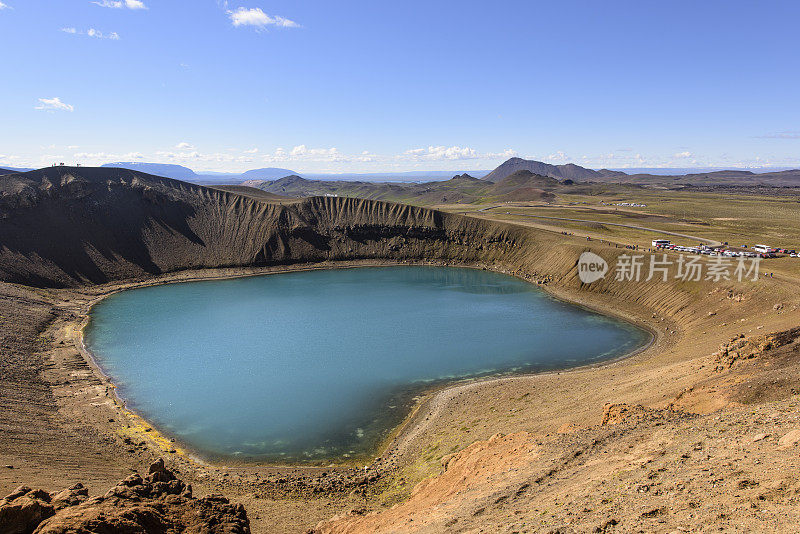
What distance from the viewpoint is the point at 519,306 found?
68188mm

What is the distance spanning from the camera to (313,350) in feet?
167

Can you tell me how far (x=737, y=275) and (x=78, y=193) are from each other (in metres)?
120

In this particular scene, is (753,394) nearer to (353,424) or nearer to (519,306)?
(353,424)

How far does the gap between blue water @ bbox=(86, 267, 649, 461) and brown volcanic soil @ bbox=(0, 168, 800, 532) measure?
3079 millimetres

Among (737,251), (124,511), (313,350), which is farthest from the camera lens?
(737,251)

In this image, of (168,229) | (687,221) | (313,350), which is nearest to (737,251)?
(687,221)

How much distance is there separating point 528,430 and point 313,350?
28.8 meters

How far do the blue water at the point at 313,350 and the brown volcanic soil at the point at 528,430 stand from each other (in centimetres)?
308

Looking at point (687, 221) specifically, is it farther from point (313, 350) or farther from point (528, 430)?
point (528, 430)

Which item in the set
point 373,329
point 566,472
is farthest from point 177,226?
point 566,472

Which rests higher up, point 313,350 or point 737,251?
point 737,251

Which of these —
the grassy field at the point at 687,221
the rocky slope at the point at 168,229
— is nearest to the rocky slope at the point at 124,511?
the grassy field at the point at 687,221

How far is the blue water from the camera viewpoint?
1411 inches

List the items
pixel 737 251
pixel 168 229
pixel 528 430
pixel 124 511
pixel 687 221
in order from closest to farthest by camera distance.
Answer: pixel 124 511 < pixel 528 430 < pixel 737 251 < pixel 168 229 < pixel 687 221
